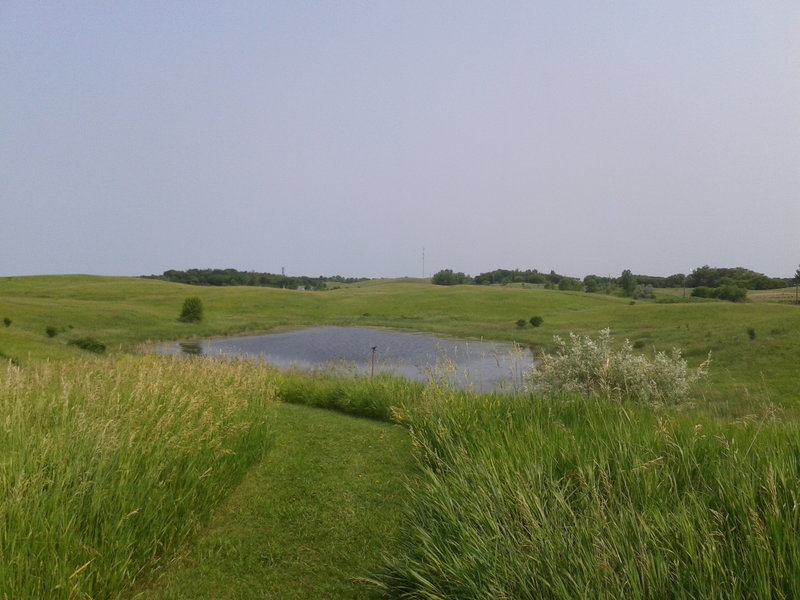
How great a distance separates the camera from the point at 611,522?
146 inches

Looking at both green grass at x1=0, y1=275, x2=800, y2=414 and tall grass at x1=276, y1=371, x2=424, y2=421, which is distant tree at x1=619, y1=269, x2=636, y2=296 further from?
tall grass at x1=276, y1=371, x2=424, y2=421

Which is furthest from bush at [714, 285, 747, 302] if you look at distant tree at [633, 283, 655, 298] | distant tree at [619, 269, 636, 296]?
distant tree at [619, 269, 636, 296]

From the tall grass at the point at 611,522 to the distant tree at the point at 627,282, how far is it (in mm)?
101557

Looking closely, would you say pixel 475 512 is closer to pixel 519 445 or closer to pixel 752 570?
pixel 519 445

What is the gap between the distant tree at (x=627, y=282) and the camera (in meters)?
100

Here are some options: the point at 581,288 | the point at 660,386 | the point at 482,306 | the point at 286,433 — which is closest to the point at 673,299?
the point at 482,306

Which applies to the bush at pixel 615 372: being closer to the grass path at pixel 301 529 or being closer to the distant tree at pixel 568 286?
the grass path at pixel 301 529

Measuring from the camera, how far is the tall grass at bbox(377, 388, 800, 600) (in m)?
2.95

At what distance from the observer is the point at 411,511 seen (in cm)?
484

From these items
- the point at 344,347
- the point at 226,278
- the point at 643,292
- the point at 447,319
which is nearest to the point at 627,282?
the point at 643,292

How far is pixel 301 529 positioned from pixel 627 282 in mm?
108930

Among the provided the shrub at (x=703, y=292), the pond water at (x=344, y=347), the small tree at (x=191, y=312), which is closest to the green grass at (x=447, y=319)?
the small tree at (x=191, y=312)

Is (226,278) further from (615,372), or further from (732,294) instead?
(615,372)

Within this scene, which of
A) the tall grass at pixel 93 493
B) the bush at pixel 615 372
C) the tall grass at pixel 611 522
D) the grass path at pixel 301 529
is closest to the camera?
the tall grass at pixel 611 522
